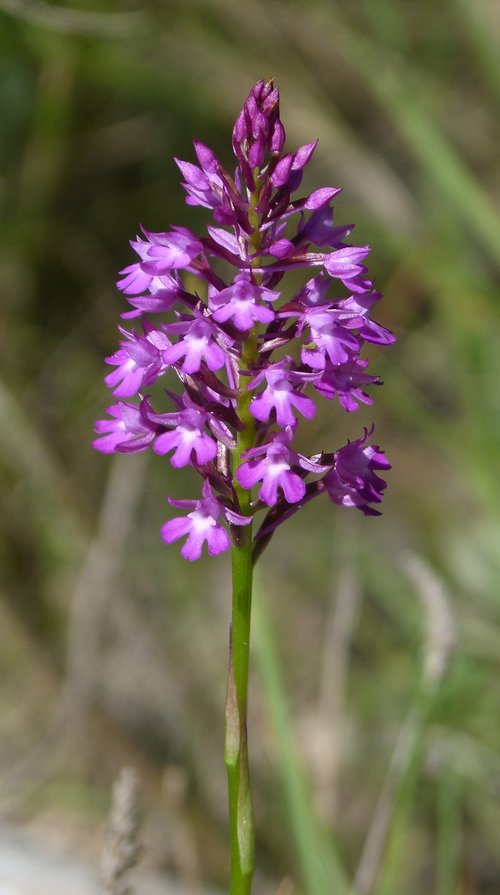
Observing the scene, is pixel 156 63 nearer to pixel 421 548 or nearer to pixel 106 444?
pixel 421 548

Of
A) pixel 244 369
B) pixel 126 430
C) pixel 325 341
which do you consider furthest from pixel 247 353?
pixel 126 430

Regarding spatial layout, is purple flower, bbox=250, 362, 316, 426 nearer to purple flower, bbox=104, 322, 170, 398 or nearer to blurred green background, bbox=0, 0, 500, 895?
purple flower, bbox=104, 322, 170, 398

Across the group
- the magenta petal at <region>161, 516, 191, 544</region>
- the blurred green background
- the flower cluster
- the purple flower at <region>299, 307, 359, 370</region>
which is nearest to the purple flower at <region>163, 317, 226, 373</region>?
the flower cluster

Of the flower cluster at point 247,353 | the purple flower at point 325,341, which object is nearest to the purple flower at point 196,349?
the flower cluster at point 247,353

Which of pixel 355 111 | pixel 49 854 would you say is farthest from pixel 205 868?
pixel 355 111

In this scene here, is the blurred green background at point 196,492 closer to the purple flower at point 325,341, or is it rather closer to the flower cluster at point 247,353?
the flower cluster at point 247,353

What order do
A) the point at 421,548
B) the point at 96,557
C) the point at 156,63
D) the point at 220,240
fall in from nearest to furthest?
the point at 220,240 < the point at 96,557 < the point at 421,548 < the point at 156,63
